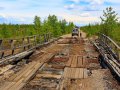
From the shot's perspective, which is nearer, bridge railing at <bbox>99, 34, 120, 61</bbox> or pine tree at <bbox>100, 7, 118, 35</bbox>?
bridge railing at <bbox>99, 34, 120, 61</bbox>

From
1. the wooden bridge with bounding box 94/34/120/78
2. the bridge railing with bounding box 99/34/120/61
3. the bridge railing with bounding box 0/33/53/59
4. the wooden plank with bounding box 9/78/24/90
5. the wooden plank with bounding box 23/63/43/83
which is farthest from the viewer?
the bridge railing with bounding box 0/33/53/59

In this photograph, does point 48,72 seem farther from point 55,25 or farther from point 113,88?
point 55,25

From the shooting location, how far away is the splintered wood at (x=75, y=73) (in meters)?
10.8

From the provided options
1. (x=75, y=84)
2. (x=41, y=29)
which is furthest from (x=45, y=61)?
(x=41, y=29)

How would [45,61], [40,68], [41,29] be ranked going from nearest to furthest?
1. [40,68]
2. [45,61]
3. [41,29]

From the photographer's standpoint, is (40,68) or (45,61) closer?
(40,68)

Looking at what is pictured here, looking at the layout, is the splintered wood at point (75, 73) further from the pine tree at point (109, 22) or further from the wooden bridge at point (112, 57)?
the pine tree at point (109, 22)

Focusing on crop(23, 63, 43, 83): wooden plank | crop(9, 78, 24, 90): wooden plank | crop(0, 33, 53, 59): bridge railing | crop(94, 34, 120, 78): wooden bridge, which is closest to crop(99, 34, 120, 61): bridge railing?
crop(94, 34, 120, 78): wooden bridge

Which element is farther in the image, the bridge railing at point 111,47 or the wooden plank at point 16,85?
the bridge railing at point 111,47

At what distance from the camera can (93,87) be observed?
9078 mm

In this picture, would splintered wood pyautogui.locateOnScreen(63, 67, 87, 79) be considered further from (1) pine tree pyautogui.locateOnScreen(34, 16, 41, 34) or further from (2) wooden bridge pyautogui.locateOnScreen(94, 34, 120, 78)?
(1) pine tree pyautogui.locateOnScreen(34, 16, 41, 34)

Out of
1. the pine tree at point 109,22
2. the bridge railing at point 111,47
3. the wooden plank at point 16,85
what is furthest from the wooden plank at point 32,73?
the pine tree at point 109,22

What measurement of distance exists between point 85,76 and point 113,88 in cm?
193

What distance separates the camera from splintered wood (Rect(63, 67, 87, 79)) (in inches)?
426
